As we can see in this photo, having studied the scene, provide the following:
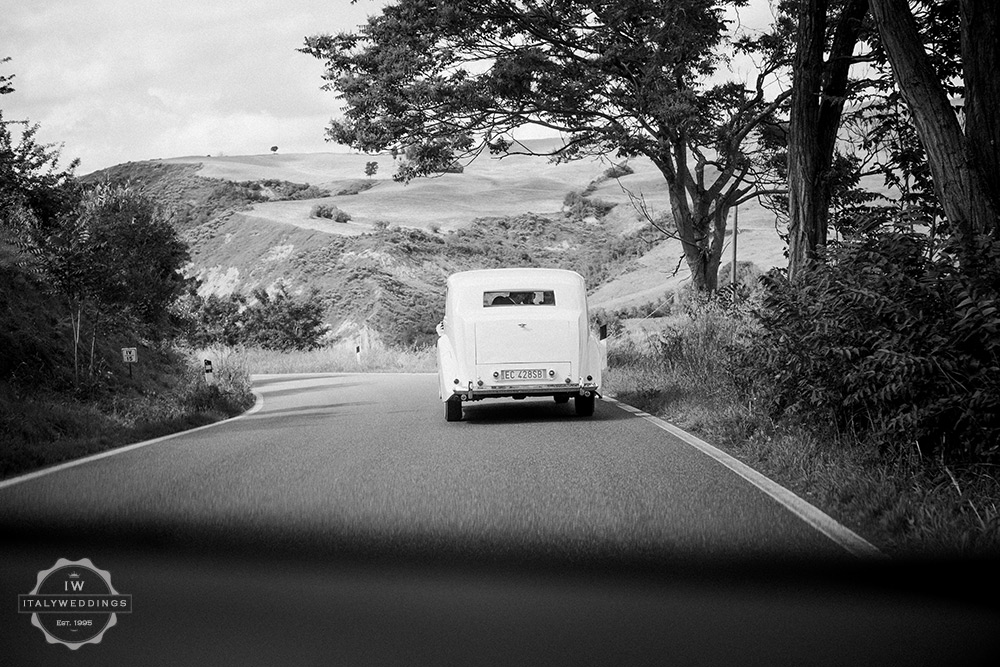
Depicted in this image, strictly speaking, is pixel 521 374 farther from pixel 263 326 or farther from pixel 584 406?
pixel 263 326

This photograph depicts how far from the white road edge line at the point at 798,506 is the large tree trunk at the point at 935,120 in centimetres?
296

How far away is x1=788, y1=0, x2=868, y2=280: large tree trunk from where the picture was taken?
1364cm

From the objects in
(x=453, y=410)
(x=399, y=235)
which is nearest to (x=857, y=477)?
(x=453, y=410)

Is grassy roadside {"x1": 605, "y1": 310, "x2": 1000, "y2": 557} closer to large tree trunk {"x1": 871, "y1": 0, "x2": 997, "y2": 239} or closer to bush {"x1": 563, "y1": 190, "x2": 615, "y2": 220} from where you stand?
large tree trunk {"x1": 871, "y1": 0, "x2": 997, "y2": 239}

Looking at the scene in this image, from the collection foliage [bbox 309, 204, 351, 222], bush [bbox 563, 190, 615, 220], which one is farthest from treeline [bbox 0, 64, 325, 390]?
bush [bbox 563, 190, 615, 220]

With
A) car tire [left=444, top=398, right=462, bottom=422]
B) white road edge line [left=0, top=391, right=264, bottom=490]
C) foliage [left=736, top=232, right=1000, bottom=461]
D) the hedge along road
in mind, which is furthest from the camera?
car tire [left=444, top=398, right=462, bottom=422]

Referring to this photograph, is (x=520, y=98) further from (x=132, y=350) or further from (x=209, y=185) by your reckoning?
(x=209, y=185)

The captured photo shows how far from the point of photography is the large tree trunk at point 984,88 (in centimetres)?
947

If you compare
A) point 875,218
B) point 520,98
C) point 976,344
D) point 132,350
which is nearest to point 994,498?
point 976,344

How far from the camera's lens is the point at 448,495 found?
802 cm

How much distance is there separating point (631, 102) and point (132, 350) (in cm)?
1147

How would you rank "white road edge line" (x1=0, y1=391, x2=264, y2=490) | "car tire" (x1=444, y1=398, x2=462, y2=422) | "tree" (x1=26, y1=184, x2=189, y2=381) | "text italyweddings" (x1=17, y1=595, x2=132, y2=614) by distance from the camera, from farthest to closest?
"tree" (x1=26, y1=184, x2=189, y2=381), "car tire" (x1=444, y1=398, x2=462, y2=422), "white road edge line" (x1=0, y1=391, x2=264, y2=490), "text italyweddings" (x1=17, y1=595, x2=132, y2=614)

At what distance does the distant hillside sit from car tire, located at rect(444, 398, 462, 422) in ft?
122

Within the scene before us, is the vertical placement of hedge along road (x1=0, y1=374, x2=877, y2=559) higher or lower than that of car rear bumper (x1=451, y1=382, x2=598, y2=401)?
lower
